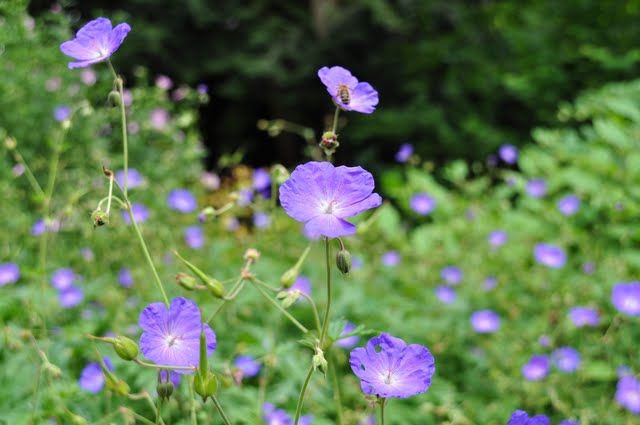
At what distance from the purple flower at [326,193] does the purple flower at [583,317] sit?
5.68ft

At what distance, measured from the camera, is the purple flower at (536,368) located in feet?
7.20

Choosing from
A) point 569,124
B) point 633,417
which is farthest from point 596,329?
point 569,124

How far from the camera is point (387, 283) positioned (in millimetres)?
2785

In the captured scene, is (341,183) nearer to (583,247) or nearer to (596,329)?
(596,329)

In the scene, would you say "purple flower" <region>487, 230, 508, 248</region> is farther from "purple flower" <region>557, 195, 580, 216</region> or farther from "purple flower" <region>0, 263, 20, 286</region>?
"purple flower" <region>0, 263, 20, 286</region>

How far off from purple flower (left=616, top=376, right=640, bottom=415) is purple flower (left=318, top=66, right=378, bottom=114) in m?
1.43

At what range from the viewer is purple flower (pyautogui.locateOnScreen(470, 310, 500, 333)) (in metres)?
2.45

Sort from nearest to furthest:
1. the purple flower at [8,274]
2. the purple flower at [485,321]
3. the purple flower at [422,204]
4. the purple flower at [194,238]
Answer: the purple flower at [8,274] → the purple flower at [485,321] → the purple flower at [194,238] → the purple flower at [422,204]

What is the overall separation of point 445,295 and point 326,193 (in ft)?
6.28

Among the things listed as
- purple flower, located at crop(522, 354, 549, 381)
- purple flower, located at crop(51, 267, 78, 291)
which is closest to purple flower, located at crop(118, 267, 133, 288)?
purple flower, located at crop(51, 267, 78, 291)

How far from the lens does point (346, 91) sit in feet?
3.21

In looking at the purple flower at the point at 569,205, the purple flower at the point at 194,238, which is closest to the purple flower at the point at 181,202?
the purple flower at the point at 194,238

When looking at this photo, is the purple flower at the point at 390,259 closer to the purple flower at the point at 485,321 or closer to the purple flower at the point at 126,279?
the purple flower at the point at 485,321

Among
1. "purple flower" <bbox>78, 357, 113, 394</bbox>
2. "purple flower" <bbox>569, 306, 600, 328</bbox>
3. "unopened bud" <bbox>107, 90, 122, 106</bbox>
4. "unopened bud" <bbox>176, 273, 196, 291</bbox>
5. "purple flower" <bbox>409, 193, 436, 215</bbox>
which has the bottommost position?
"purple flower" <bbox>409, 193, 436, 215</bbox>
